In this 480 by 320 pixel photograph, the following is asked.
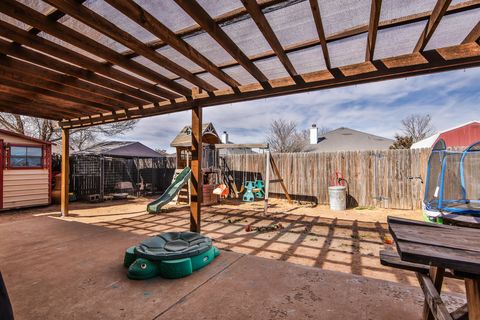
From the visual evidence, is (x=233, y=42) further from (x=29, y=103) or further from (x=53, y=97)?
(x=29, y=103)

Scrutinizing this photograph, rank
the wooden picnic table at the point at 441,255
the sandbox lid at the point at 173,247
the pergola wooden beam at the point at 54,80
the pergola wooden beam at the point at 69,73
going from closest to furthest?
the wooden picnic table at the point at 441,255, the pergola wooden beam at the point at 69,73, the sandbox lid at the point at 173,247, the pergola wooden beam at the point at 54,80

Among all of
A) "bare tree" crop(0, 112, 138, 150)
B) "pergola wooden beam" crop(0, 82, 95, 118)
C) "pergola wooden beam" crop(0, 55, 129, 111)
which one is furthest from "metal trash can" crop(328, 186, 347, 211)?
"bare tree" crop(0, 112, 138, 150)

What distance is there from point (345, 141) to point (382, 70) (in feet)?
59.7

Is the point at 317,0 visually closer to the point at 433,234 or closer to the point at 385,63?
the point at 385,63

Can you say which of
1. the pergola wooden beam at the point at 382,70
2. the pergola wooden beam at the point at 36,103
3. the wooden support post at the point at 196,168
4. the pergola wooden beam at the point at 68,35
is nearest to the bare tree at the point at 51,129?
the pergola wooden beam at the point at 36,103

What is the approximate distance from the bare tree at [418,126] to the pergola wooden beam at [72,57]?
89.1ft

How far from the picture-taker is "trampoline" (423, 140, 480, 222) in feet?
12.8

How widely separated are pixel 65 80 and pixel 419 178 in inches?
339

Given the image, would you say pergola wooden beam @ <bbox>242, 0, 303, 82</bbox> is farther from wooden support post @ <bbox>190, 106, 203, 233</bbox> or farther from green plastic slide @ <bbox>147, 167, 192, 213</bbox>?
green plastic slide @ <bbox>147, 167, 192, 213</bbox>

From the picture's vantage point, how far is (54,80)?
119 inches

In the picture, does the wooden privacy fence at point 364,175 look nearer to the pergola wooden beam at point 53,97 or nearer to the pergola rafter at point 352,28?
the pergola rafter at point 352,28

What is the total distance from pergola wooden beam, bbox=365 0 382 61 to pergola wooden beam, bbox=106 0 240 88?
150cm

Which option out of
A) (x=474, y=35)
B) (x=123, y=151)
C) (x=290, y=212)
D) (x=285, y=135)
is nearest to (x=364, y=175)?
(x=290, y=212)

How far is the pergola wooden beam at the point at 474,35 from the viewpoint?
6.08ft
